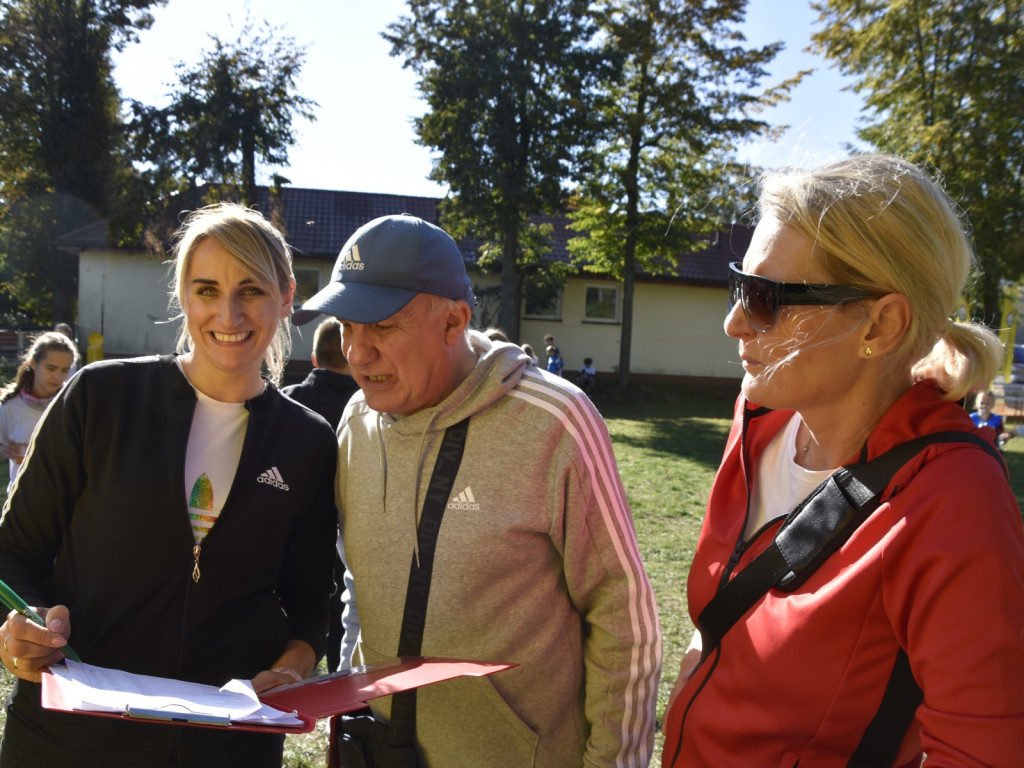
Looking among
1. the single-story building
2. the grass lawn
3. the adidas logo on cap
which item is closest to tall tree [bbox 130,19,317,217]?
the single-story building

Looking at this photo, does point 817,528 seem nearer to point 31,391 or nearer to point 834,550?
point 834,550

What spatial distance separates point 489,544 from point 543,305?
2549 cm

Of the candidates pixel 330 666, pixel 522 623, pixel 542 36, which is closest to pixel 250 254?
pixel 522 623

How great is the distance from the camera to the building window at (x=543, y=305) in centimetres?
2703

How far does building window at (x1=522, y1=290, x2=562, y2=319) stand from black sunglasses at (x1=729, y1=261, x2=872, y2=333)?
25132 millimetres

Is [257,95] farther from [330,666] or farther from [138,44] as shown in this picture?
[330,666]

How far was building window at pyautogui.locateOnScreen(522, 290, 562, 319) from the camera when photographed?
88.7ft

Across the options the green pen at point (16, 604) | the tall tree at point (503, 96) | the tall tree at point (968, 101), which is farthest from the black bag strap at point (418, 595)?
the tall tree at point (503, 96)

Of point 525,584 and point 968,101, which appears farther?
point 968,101

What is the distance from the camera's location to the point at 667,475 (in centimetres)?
1201

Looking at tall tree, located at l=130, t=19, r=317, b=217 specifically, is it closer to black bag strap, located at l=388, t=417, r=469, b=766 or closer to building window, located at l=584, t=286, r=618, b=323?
building window, located at l=584, t=286, r=618, b=323

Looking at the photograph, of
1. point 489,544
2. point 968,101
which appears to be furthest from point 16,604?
point 968,101

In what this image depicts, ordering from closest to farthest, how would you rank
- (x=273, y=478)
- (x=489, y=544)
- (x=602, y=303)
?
(x=489, y=544), (x=273, y=478), (x=602, y=303)

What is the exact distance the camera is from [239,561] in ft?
6.75
